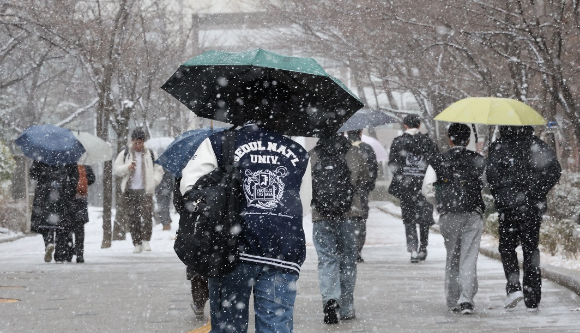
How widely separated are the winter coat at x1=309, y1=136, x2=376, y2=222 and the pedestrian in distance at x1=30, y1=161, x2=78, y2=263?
6.51m

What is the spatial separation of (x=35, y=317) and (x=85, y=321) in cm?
58

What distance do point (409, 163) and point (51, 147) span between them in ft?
17.4

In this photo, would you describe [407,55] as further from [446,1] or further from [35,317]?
[35,317]

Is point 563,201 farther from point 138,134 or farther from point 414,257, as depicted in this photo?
point 138,134

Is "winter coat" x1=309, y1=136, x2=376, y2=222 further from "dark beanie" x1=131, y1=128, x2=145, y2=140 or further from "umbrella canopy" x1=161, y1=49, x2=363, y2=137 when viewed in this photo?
"dark beanie" x1=131, y1=128, x2=145, y2=140

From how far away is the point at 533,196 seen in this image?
865cm

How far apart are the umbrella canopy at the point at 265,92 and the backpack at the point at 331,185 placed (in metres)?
2.35

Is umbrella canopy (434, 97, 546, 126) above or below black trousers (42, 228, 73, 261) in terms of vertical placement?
above

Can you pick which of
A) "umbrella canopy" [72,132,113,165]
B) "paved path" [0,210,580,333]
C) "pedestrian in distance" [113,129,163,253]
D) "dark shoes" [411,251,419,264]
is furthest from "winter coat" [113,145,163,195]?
"dark shoes" [411,251,419,264]

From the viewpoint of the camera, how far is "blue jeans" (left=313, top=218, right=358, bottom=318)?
8.07 metres

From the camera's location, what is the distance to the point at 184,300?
9.63 m

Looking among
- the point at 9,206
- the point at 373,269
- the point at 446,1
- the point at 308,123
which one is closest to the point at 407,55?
the point at 446,1

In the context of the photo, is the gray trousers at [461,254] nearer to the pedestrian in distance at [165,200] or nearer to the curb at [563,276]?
the curb at [563,276]

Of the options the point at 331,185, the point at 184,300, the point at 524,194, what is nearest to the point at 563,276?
the point at 524,194
